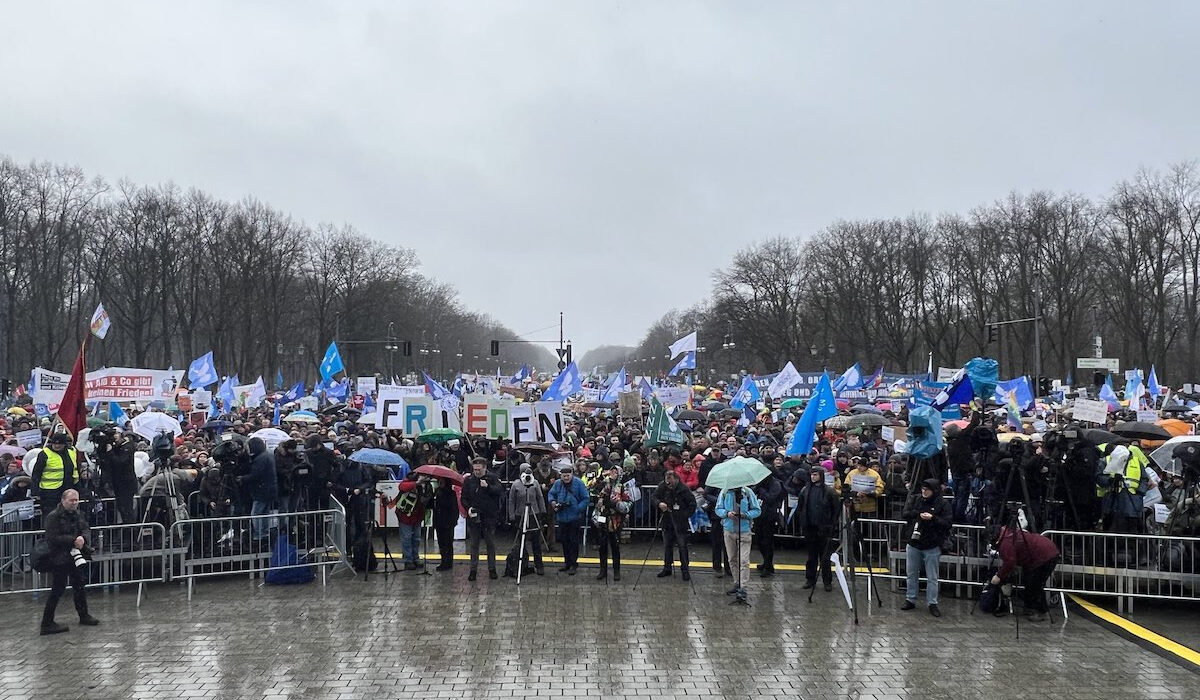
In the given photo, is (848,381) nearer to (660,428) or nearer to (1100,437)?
(660,428)

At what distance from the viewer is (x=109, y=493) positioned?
42.9 feet

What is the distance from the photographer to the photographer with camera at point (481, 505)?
12.3 m

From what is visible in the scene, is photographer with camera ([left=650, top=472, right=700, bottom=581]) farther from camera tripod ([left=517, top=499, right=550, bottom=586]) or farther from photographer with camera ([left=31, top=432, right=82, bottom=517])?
photographer with camera ([left=31, top=432, right=82, bottom=517])

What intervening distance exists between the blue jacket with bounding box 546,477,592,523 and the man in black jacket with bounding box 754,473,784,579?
2410 mm

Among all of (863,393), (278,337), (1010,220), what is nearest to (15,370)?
(278,337)

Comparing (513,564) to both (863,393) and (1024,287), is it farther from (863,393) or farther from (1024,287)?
(1024,287)

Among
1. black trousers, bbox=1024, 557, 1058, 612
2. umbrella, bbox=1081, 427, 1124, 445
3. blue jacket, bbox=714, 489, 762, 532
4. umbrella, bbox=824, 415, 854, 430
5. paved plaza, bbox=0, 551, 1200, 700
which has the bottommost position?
paved plaza, bbox=0, 551, 1200, 700

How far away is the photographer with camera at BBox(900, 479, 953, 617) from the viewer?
34.6 feet

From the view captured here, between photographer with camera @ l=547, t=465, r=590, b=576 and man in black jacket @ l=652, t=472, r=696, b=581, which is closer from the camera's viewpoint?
man in black jacket @ l=652, t=472, r=696, b=581

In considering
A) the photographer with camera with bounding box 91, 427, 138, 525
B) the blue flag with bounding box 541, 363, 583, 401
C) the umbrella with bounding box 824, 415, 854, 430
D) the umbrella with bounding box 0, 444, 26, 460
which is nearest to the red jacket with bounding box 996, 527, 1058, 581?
the photographer with camera with bounding box 91, 427, 138, 525

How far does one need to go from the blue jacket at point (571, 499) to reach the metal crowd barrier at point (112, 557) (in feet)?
16.5

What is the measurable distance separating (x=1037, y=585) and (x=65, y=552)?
10.7 m

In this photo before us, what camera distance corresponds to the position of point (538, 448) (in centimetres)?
1526

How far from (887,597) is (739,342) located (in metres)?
66.2
